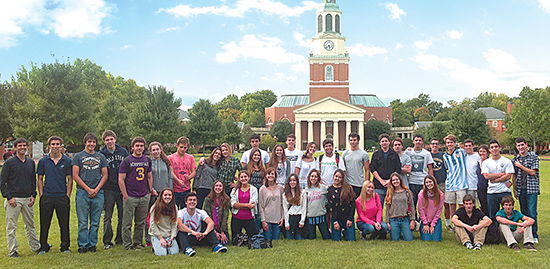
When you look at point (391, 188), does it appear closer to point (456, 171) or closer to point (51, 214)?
point (456, 171)

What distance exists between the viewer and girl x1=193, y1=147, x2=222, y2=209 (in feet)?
29.2

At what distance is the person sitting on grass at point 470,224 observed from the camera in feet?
25.7

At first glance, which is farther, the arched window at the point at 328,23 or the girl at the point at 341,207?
the arched window at the point at 328,23

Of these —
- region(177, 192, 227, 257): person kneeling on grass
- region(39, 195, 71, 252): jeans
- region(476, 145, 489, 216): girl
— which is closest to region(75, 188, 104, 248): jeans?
region(39, 195, 71, 252): jeans

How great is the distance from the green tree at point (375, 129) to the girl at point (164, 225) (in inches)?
2692

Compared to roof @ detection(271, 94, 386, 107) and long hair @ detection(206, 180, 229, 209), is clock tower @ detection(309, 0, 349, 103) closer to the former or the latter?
roof @ detection(271, 94, 386, 107)

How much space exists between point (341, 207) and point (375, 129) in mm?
67809

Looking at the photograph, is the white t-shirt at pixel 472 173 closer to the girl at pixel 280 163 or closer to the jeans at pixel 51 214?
the girl at pixel 280 163

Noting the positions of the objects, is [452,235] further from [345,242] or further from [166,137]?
[166,137]

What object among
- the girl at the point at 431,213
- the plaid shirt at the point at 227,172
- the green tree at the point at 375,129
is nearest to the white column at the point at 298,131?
the green tree at the point at 375,129

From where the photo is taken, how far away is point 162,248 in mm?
7477

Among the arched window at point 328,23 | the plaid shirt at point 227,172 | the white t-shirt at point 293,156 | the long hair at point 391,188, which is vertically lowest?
the long hair at point 391,188

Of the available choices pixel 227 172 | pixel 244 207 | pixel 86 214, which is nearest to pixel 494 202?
pixel 244 207

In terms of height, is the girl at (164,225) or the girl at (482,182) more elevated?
the girl at (482,182)
